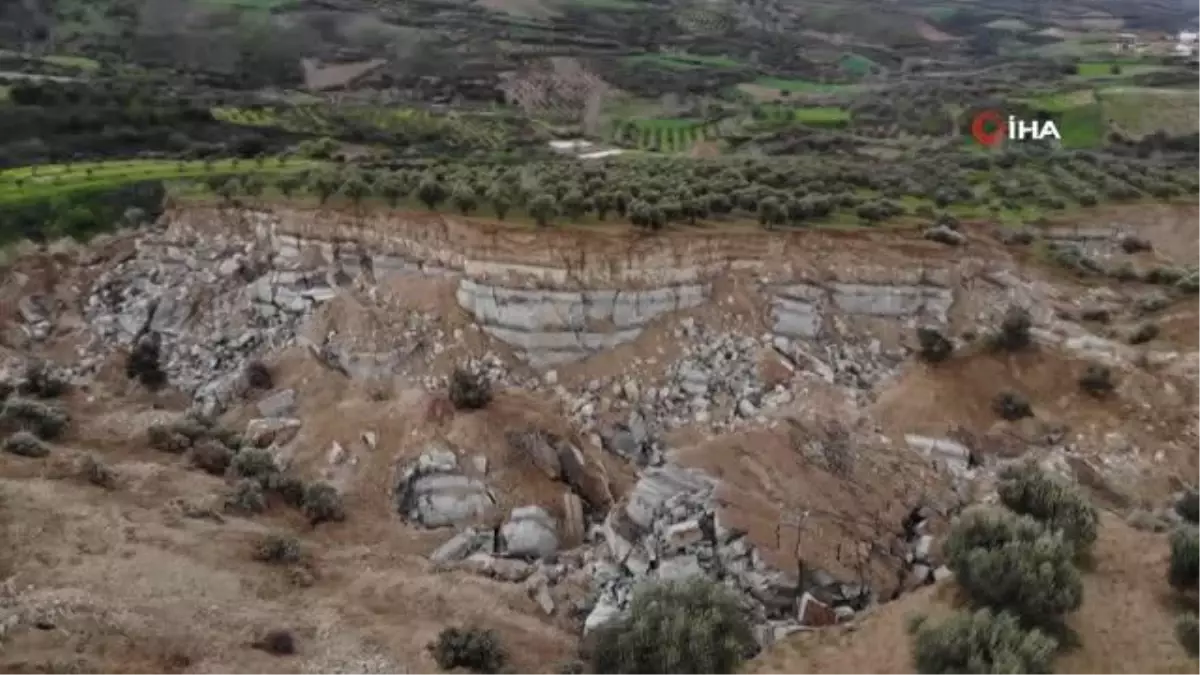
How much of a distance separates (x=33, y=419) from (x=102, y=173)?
15.7m

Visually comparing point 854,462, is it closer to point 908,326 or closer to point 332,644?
point 908,326

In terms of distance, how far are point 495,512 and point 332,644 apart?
6019mm

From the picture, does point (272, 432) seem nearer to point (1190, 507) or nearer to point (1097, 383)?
point (1097, 383)

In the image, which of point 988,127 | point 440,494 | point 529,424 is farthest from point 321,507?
point 988,127

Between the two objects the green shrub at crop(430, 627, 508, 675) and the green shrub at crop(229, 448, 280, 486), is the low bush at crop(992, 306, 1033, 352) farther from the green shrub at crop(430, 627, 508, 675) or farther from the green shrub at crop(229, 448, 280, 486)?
the green shrub at crop(229, 448, 280, 486)

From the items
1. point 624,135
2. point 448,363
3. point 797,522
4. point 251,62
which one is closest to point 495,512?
point 448,363

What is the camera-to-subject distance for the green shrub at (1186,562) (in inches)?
704

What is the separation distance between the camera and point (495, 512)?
24000 mm

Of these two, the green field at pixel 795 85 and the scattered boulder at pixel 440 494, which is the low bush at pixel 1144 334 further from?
the green field at pixel 795 85

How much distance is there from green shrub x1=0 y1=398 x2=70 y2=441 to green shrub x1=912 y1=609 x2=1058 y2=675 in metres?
20.2

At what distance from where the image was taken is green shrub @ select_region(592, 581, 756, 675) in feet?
54.8

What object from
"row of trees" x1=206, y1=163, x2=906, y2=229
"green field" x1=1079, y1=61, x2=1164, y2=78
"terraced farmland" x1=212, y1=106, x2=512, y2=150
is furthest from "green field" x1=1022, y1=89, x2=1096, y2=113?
"row of trees" x1=206, y1=163, x2=906, y2=229

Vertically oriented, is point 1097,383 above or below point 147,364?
above

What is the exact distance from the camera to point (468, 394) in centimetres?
2561
